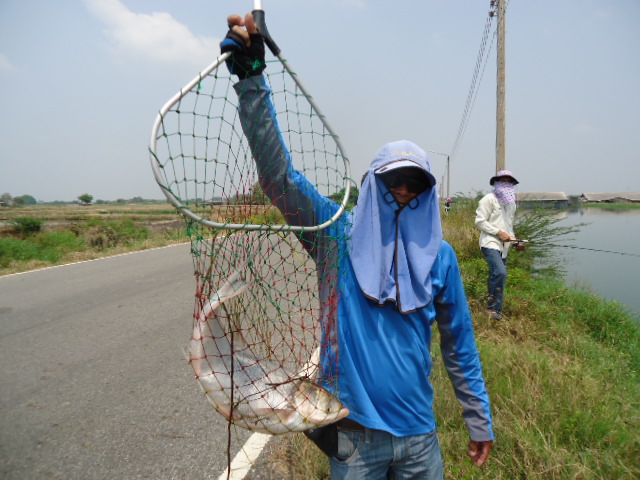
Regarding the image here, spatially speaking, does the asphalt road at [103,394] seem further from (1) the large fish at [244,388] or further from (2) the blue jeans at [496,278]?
(2) the blue jeans at [496,278]

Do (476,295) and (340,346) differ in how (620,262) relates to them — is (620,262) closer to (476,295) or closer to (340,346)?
(476,295)

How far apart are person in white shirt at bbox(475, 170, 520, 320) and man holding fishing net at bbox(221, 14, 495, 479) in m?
3.57

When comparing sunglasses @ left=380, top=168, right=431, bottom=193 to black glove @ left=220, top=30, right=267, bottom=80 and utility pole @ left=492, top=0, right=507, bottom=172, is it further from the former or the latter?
utility pole @ left=492, top=0, right=507, bottom=172

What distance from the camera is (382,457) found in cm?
138

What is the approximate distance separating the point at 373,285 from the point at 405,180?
0.41 m

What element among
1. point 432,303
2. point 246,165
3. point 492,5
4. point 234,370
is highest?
point 492,5

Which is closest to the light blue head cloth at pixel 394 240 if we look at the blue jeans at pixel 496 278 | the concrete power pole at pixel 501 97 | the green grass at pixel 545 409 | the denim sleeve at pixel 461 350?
the denim sleeve at pixel 461 350

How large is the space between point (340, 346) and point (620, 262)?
544 inches

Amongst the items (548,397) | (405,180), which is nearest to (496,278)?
(548,397)

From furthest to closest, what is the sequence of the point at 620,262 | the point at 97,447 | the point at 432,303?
1. the point at 620,262
2. the point at 97,447
3. the point at 432,303

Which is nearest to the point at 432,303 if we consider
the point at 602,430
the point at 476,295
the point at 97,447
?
the point at 602,430

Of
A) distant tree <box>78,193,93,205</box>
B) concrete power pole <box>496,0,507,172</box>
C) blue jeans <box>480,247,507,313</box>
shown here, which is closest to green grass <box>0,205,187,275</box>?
concrete power pole <box>496,0,507,172</box>

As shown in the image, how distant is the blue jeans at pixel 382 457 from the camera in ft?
4.45

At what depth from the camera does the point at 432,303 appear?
4.97 feet
